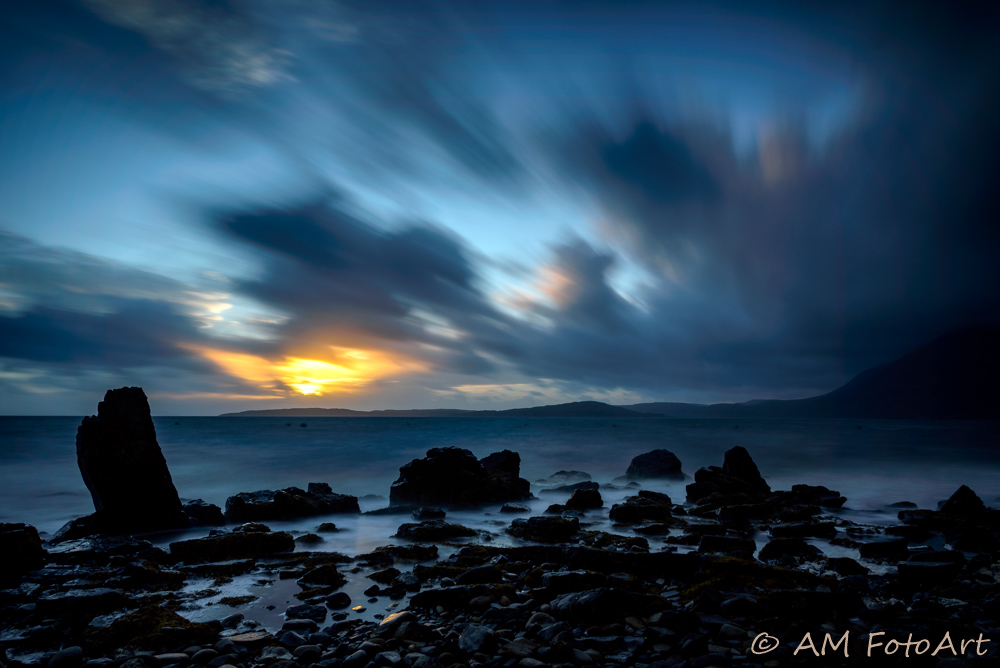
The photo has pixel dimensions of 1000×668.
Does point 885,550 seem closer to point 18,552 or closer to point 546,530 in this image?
point 546,530

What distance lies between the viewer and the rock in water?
1186 centimetres

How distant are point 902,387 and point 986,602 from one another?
693ft

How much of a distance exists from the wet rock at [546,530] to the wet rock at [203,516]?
838 centimetres

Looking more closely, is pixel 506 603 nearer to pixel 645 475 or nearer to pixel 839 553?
pixel 839 553

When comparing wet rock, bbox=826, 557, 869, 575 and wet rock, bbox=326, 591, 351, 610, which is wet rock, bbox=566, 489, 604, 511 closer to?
wet rock, bbox=826, 557, 869, 575

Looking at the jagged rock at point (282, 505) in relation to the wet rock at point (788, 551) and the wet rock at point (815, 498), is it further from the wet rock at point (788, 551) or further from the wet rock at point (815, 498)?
the wet rock at point (815, 498)

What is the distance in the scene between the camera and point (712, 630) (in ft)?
17.0

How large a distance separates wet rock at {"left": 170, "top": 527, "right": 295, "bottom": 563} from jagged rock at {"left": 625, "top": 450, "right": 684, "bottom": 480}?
18.4 m

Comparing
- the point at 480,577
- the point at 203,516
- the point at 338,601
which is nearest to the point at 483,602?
the point at 480,577

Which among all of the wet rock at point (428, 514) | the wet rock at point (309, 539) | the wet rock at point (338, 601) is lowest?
the wet rock at point (428, 514)

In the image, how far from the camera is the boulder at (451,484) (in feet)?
53.7

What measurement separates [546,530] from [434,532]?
260cm

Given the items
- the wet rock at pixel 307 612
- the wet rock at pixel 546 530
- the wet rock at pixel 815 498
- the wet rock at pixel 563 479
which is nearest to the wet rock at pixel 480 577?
the wet rock at pixel 307 612

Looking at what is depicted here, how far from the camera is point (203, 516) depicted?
13.1 metres
